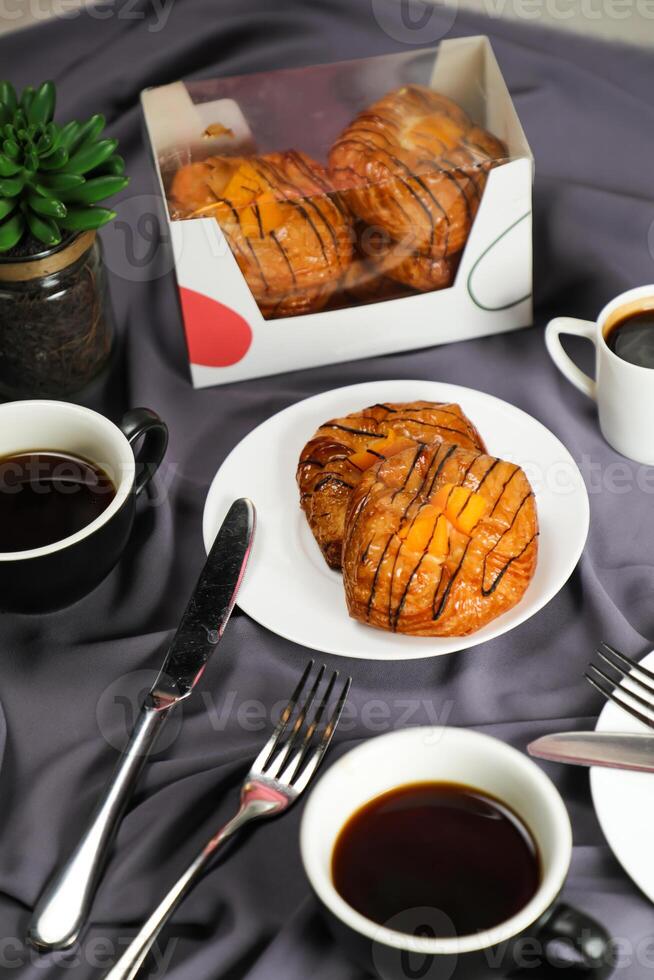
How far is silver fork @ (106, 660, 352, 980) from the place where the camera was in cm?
87

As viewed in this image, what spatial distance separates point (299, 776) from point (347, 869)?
0.18 meters

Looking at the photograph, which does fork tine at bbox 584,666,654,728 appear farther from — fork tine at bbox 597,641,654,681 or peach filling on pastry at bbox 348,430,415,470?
peach filling on pastry at bbox 348,430,415,470

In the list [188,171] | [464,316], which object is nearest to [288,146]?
[188,171]

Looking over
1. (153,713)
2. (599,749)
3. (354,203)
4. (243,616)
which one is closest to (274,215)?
(354,203)

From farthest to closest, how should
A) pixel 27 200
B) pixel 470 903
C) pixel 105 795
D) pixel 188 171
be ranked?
pixel 188 171
pixel 27 200
pixel 105 795
pixel 470 903

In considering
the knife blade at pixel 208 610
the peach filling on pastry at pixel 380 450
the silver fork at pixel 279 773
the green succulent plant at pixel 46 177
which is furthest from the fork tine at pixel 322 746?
the green succulent plant at pixel 46 177

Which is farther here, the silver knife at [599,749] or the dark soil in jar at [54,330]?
the dark soil in jar at [54,330]

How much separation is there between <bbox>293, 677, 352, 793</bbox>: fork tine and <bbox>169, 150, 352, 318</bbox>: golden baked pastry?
0.54 meters

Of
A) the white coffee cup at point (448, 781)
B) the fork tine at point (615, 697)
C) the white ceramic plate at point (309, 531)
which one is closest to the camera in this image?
the white coffee cup at point (448, 781)

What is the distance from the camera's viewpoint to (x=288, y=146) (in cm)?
142

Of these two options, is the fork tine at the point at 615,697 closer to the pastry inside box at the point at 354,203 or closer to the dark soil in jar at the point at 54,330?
the pastry inside box at the point at 354,203

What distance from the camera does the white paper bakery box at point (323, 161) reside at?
1.33 metres

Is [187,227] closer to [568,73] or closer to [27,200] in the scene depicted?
[27,200]

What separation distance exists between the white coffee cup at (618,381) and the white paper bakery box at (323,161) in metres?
0.12
